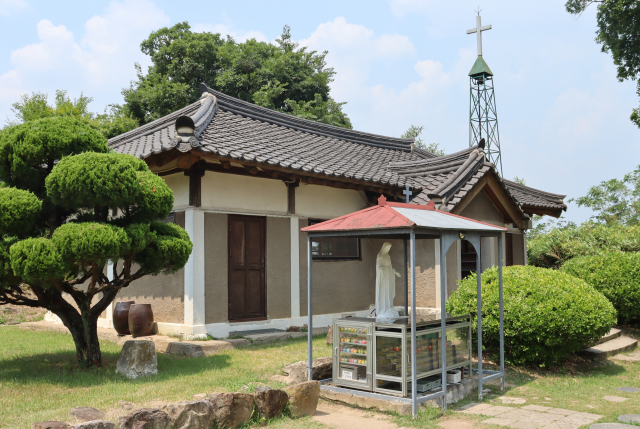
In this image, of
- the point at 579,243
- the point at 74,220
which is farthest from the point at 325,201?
the point at 579,243

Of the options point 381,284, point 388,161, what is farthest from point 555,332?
point 388,161

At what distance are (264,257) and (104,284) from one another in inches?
145

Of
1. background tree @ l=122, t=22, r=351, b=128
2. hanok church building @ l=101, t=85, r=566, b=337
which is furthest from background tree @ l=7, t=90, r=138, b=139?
hanok church building @ l=101, t=85, r=566, b=337

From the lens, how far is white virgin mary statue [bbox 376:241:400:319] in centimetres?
614

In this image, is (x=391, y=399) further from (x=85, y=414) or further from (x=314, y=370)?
(x=85, y=414)

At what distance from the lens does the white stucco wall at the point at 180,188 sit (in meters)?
9.05

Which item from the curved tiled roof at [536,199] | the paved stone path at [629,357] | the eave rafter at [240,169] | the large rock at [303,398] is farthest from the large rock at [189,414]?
the curved tiled roof at [536,199]

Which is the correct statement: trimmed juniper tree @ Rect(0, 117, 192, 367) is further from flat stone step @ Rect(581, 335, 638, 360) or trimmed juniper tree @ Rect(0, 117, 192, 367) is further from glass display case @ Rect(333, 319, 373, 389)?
flat stone step @ Rect(581, 335, 638, 360)

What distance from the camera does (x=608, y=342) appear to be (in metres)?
9.59

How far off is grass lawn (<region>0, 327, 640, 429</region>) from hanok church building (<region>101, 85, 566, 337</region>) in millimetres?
1240

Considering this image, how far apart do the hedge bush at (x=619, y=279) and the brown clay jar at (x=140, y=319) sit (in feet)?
28.8

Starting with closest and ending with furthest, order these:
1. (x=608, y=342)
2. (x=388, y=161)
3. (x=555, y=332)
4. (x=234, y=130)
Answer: (x=555, y=332) < (x=608, y=342) < (x=234, y=130) < (x=388, y=161)

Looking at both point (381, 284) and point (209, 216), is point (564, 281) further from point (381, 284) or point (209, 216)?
point (209, 216)

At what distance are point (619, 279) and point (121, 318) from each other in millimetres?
9625
